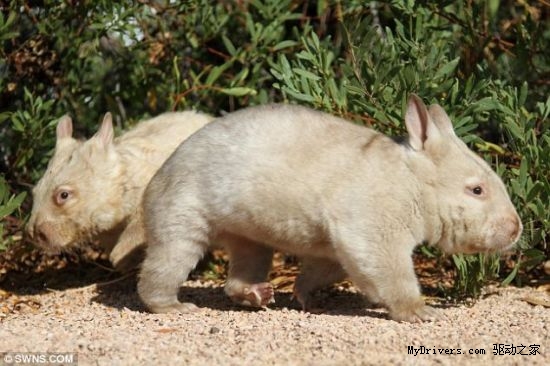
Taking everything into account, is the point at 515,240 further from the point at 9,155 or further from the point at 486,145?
the point at 9,155

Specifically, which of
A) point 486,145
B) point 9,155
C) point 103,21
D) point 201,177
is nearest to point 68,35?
point 103,21

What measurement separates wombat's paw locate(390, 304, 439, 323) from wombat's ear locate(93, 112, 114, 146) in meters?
2.58

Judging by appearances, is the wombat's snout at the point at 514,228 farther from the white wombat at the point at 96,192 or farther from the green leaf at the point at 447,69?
the white wombat at the point at 96,192

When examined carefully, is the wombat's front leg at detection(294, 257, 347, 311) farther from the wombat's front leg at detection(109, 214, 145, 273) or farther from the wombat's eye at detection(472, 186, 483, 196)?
the wombat's front leg at detection(109, 214, 145, 273)

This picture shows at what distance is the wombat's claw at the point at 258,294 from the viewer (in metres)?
6.39

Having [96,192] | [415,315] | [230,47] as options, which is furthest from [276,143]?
[230,47]

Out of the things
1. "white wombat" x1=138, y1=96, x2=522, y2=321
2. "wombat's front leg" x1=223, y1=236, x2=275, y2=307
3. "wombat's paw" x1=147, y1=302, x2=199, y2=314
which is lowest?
"wombat's paw" x1=147, y1=302, x2=199, y2=314

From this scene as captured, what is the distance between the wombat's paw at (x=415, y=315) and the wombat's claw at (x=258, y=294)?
0.87m

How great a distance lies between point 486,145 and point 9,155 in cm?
377

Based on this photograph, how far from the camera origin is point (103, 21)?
305 inches

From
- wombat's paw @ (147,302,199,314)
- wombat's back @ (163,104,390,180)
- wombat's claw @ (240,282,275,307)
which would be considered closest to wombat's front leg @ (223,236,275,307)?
wombat's claw @ (240,282,275,307)

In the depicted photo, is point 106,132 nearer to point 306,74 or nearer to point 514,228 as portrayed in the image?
point 306,74

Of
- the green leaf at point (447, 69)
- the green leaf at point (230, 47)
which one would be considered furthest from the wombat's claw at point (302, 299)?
the green leaf at point (230, 47)

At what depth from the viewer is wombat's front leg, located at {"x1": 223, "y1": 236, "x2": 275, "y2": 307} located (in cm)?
657
